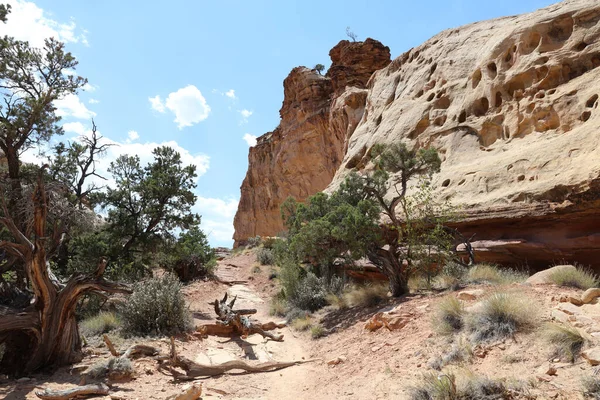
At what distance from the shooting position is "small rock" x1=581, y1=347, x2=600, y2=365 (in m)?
4.34

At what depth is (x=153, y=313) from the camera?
32.9 ft

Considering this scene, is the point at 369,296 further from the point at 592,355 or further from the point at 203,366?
the point at 592,355

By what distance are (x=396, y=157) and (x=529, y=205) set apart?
3657 mm

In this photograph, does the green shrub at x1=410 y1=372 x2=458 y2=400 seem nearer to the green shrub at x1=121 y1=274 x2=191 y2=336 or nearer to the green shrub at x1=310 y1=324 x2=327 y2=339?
the green shrub at x1=310 y1=324 x2=327 y2=339

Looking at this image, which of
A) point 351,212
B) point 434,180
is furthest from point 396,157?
point 434,180

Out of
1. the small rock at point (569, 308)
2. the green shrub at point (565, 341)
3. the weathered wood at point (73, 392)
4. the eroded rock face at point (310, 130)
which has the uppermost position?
the eroded rock face at point (310, 130)

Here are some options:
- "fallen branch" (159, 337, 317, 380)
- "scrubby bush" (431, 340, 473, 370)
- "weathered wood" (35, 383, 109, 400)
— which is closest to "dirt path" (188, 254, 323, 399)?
"fallen branch" (159, 337, 317, 380)

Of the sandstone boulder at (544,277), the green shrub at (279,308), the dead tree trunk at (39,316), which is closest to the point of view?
the dead tree trunk at (39,316)

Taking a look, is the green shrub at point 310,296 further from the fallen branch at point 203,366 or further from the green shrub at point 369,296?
the fallen branch at point 203,366

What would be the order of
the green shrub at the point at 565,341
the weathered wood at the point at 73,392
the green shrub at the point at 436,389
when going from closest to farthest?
the green shrub at the point at 436,389 < the green shrub at the point at 565,341 < the weathered wood at the point at 73,392

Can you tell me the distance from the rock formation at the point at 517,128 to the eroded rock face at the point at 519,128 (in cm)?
3

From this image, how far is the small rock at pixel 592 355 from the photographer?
4336mm

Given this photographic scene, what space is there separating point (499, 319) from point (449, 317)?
957 millimetres

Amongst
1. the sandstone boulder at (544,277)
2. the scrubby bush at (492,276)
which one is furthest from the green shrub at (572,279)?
the scrubby bush at (492,276)
